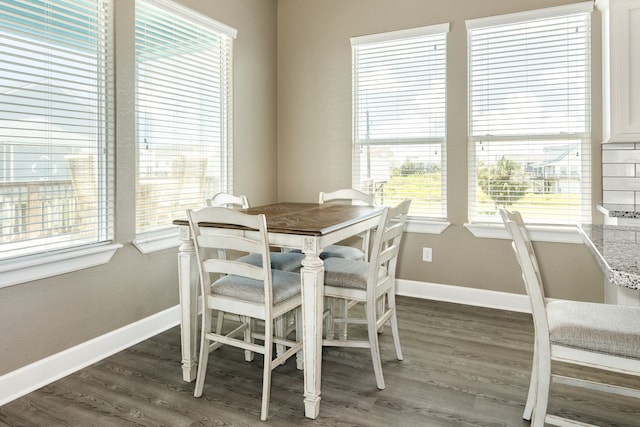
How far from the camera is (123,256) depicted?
106 inches

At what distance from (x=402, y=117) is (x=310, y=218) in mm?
1766

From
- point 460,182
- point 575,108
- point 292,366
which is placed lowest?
point 292,366

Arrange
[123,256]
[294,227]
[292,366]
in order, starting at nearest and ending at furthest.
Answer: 1. [294,227]
2. [292,366]
3. [123,256]

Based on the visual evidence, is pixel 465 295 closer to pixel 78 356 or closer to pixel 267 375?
pixel 267 375

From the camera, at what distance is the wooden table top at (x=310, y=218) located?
201cm

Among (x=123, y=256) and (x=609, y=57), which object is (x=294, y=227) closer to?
(x=123, y=256)

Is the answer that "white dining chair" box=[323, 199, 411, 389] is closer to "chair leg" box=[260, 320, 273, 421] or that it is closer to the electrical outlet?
"chair leg" box=[260, 320, 273, 421]

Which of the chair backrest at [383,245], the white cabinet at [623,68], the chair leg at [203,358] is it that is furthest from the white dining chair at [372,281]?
the white cabinet at [623,68]

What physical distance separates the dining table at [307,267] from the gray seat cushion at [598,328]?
0.96 m

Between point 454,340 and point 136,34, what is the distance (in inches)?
113

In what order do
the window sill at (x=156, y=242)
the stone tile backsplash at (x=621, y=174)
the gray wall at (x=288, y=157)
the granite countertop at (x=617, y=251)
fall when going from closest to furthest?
Result: the granite countertop at (x=617, y=251) < the gray wall at (x=288, y=157) < the window sill at (x=156, y=242) < the stone tile backsplash at (x=621, y=174)

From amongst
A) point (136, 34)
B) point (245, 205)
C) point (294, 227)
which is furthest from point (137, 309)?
point (136, 34)

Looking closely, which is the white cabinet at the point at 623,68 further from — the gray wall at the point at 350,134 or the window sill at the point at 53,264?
the window sill at the point at 53,264

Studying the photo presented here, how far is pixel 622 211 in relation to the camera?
2.63m
